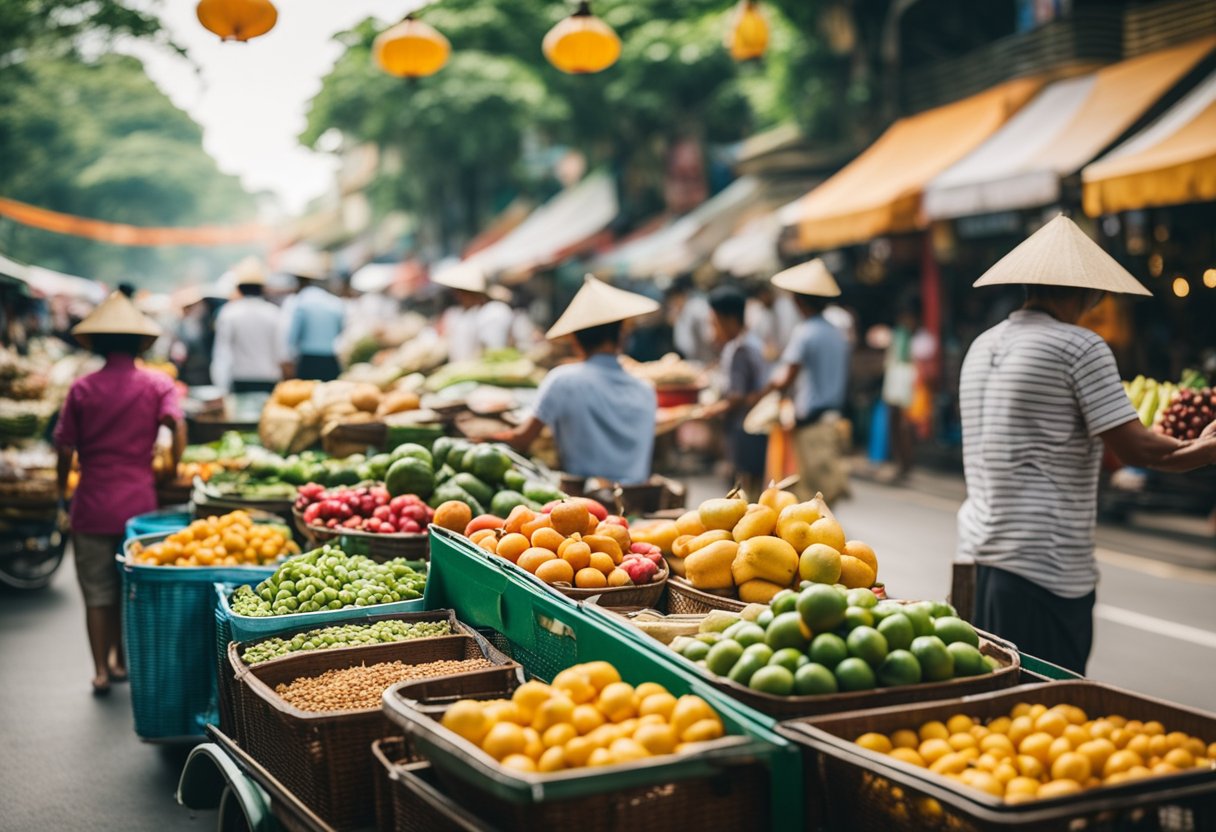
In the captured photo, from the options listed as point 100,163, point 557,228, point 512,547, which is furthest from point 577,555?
point 100,163

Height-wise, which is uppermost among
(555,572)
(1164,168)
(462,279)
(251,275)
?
(1164,168)

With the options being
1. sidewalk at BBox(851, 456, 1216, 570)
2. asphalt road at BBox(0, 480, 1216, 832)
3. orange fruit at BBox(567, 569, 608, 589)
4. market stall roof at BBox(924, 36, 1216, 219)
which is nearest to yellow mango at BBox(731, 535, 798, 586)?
orange fruit at BBox(567, 569, 608, 589)

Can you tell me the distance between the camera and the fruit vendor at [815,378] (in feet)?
28.4

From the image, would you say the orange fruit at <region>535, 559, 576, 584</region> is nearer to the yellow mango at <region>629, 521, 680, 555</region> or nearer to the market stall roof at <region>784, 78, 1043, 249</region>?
the yellow mango at <region>629, 521, 680, 555</region>

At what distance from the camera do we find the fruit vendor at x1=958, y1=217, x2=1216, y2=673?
12.7ft

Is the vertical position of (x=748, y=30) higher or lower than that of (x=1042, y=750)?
higher

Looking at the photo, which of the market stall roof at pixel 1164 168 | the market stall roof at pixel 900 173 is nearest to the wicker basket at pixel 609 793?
the market stall roof at pixel 1164 168

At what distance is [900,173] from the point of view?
595 inches

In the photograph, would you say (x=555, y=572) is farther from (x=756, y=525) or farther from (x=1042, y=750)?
(x=1042, y=750)

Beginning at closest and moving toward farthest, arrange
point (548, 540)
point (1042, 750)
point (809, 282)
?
1. point (1042, 750)
2. point (548, 540)
3. point (809, 282)

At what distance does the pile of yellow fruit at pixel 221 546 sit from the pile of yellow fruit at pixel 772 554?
95.4 inches

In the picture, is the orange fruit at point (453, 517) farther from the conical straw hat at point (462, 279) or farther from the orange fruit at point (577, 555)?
the conical straw hat at point (462, 279)

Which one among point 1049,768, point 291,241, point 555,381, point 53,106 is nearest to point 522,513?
point 555,381

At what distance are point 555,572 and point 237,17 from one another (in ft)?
14.6
